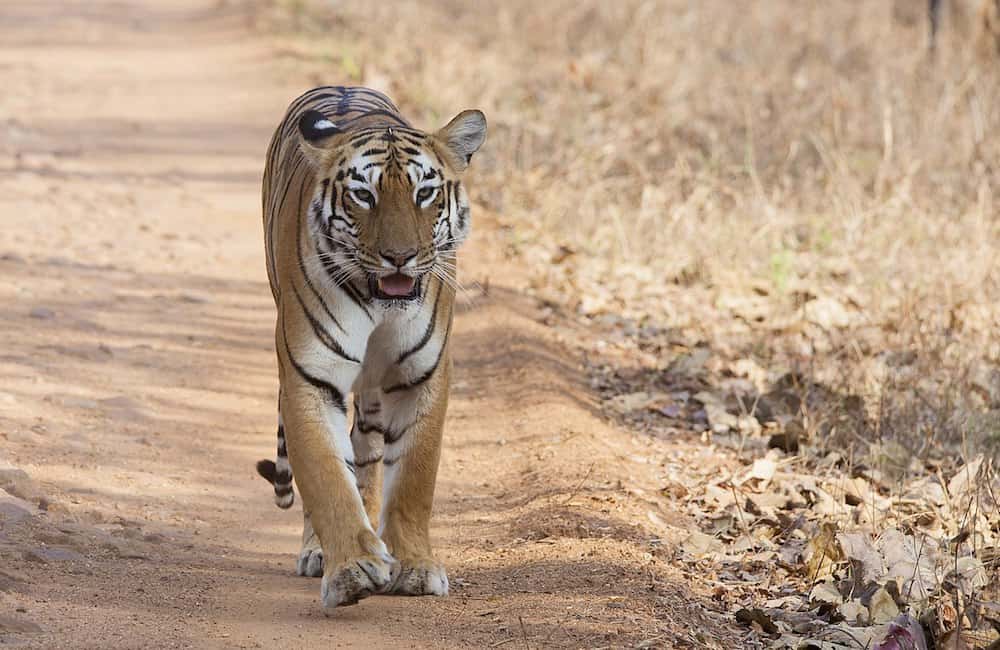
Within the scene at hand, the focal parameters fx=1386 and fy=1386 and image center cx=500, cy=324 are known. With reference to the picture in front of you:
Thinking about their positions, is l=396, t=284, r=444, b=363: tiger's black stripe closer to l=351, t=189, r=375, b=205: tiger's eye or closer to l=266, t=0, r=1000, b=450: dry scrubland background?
l=351, t=189, r=375, b=205: tiger's eye

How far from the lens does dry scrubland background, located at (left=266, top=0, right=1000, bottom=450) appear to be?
262 inches

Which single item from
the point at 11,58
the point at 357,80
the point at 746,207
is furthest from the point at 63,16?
the point at 746,207

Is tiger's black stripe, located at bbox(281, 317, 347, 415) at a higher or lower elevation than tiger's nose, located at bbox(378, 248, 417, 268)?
lower

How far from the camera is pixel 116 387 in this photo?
6098 millimetres

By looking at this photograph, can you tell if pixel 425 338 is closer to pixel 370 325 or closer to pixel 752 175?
pixel 370 325

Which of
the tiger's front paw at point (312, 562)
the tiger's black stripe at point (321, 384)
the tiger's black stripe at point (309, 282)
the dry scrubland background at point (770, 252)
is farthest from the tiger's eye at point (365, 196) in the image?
the dry scrubland background at point (770, 252)

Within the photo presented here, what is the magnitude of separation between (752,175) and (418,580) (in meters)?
4.68

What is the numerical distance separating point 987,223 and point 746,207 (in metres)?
1.35

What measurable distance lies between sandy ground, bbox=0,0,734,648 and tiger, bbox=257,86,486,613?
202 mm

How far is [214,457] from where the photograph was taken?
559 cm

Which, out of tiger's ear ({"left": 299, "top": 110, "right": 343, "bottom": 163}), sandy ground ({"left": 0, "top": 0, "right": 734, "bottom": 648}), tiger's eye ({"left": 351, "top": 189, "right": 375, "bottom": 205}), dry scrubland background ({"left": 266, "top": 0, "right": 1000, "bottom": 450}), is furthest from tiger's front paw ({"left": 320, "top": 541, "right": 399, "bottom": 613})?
dry scrubland background ({"left": 266, "top": 0, "right": 1000, "bottom": 450})

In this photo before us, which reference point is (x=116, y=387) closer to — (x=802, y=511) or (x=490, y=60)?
(x=802, y=511)

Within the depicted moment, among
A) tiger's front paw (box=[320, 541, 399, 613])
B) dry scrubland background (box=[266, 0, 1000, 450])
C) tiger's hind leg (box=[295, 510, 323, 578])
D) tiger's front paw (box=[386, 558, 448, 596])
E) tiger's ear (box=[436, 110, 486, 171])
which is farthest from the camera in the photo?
dry scrubland background (box=[266, 0, 1000, 450])

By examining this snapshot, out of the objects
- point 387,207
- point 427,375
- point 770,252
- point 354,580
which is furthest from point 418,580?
point 770,252
